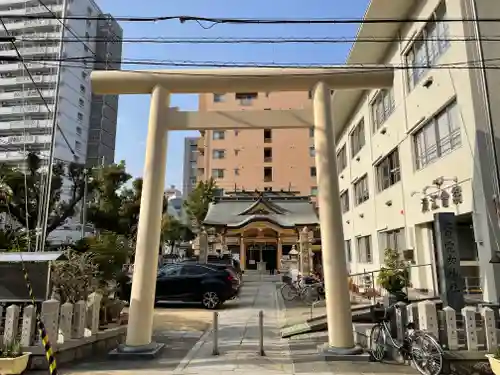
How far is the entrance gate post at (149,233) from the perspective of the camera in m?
7.11

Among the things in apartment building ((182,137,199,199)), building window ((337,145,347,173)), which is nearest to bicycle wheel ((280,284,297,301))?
building window ((337,145,347,173))

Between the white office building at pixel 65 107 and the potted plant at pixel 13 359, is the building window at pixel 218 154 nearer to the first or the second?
the white office building at pixel 65 107

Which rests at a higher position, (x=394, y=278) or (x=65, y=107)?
(x=65, y=107)

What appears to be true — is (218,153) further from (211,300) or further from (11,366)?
(11,366)

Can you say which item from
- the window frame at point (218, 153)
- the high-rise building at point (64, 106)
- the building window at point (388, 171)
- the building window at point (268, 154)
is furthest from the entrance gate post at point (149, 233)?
the building window at point (268, 154)

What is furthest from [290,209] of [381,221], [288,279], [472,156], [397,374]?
[397,374]

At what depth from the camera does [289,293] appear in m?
17.9

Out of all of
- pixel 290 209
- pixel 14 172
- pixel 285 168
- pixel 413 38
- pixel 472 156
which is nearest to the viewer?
pixel 472 156

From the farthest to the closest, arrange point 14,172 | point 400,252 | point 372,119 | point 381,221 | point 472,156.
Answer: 1. point 14,172
2. point 372,119
3. point 381,221
4. point 400,252
5. point 472,156

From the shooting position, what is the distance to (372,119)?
17703mm

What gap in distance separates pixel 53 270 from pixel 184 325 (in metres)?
4.29

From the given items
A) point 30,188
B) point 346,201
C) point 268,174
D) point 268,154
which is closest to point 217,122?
point 346,201

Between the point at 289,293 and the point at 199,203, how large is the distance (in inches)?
1052

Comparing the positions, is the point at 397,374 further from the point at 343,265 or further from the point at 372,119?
the point at 372,119
